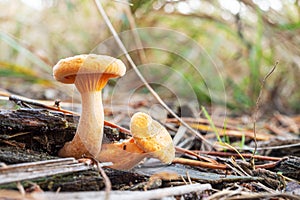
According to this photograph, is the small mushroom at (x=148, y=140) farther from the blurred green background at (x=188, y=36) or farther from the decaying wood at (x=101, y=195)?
the blurred green background at (x=188, y=36)

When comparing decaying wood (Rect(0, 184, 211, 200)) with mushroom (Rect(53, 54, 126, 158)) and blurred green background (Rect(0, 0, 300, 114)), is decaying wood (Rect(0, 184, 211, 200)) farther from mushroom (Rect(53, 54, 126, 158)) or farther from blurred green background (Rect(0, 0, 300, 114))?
blurred green background (Rect(0, 0, 300, 114))

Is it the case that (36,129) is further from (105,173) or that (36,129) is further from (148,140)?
(148,140)

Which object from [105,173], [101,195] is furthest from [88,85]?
[101,195]

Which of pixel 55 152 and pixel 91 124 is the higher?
pixel 91 124

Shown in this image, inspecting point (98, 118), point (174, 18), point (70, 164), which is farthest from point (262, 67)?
point (70, 164)

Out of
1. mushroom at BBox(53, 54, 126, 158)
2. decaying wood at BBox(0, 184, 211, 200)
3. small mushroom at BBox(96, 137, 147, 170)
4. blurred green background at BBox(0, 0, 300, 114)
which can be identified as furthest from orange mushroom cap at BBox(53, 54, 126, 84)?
blurred green background at BBox(0, 0, 300, 114)

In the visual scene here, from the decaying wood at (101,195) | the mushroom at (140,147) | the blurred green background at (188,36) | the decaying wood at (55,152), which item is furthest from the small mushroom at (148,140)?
the blurred green background at (188,36)
